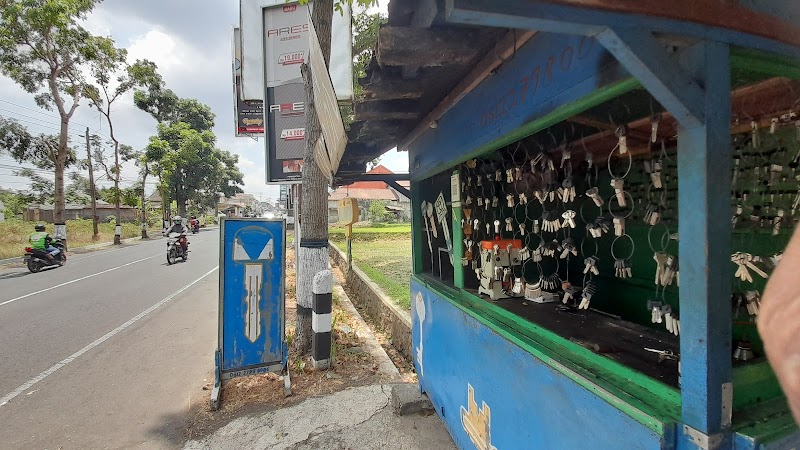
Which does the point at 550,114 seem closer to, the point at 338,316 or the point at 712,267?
the point at 712,267

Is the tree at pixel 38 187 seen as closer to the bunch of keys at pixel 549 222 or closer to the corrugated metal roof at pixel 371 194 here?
the corrugated metal roof at pixel 371 194

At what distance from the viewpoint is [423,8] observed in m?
1.32

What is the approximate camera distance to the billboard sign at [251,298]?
12.8 ft

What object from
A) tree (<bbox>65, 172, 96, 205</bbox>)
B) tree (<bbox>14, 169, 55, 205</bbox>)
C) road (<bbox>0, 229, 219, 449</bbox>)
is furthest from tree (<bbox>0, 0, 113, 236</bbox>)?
tree (<bbox>65, 172, 96, 205</bbox>)

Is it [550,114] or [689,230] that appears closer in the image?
[689,230]

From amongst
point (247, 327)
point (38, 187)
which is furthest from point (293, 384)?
point (38, 187)

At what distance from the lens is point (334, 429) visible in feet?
11.0

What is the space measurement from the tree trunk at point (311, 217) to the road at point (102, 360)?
4.01 ft

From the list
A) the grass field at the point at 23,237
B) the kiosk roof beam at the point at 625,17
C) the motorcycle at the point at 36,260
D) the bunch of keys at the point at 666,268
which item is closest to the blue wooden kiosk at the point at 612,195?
the kiosk roof beam at the point at 625,17

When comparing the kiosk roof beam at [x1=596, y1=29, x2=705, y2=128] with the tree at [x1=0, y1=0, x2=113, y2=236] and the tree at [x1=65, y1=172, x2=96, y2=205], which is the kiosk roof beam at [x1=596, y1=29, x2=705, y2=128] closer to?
the tree at [x1=0, y1=0, x2=113, y2=236]

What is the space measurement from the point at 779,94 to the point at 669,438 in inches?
54.0

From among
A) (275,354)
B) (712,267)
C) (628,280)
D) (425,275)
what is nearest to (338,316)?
(275,354)

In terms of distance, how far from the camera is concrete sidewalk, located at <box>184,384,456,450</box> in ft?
10.3

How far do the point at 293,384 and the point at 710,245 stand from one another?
13.0 ft
